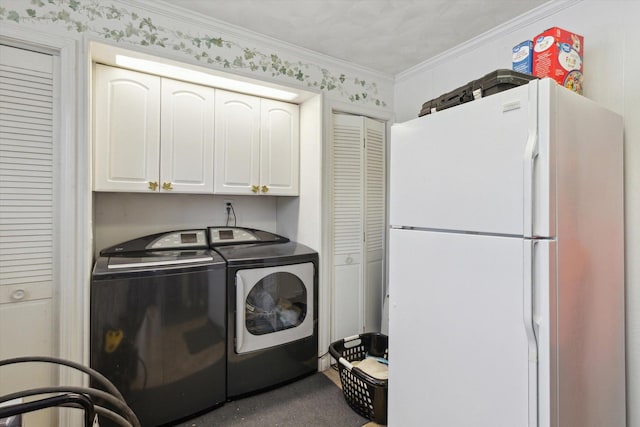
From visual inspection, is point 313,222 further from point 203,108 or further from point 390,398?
point 390,398

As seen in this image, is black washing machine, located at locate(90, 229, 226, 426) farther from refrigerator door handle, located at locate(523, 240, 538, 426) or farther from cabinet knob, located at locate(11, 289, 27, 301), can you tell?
refrigerator door handle, located at locate(523, 240, 538, 426)

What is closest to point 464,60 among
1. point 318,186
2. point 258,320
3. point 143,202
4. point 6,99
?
point 318,186

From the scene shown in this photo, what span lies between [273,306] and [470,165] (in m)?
1.49

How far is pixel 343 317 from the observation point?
248 cm

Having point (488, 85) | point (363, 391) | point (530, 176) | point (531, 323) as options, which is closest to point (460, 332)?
point (531, 323)

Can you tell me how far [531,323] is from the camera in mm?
1035

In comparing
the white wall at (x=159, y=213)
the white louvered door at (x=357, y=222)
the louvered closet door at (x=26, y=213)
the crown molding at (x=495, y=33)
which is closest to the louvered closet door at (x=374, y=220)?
the white louvered door at (x=357, y=222)

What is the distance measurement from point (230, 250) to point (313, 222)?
0.63m

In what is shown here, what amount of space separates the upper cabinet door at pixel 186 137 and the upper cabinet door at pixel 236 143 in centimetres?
5

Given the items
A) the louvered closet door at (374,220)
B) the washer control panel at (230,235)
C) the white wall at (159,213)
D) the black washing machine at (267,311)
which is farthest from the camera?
the louvered closet door at (374,220)

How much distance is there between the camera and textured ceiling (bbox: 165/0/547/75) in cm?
176

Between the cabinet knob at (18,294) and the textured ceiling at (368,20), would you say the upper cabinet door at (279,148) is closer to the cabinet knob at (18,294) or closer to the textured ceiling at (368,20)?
the textured ceiling at (368,20)

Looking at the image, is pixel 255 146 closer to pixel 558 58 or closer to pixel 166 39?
pixel 166 39

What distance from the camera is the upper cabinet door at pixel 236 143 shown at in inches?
83.5
